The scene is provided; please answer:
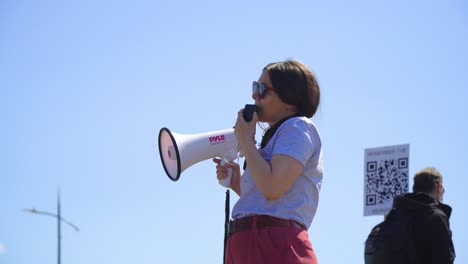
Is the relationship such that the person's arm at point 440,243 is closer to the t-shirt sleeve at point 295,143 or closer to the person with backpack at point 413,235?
the person with backpack at point 413,235

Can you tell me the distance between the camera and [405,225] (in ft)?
19.2

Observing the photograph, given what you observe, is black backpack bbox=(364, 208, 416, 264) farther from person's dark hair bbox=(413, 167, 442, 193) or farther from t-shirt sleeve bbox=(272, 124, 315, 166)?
t-shirt sleeve bbox=(272, 124, 315, 166)

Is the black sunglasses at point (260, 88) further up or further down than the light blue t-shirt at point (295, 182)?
further up

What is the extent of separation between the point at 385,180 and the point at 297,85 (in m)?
2.10

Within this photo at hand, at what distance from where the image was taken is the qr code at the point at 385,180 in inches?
239

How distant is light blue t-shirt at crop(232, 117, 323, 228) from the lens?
4137 millimetres

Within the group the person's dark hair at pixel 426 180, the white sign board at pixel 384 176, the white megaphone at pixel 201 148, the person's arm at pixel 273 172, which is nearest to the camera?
the person's arm at pixel 273 172

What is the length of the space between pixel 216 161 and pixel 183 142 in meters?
0.26

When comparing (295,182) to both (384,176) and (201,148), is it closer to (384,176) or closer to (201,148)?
(201,148)

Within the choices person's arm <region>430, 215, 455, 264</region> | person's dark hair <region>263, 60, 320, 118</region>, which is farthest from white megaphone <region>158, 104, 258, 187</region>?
person's arm <region>430, 215, 455, 264</region>

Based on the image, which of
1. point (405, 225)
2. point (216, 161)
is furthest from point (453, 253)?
point (216, 161)

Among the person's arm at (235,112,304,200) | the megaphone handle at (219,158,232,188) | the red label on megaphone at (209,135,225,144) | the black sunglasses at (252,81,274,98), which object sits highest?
the black sunglasses at (252,81,274,98)

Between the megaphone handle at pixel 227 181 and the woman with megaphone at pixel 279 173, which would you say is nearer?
the woman with megaphone at pixel 279 173

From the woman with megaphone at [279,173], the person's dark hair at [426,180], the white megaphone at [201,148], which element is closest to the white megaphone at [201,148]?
the white megaphone at [201,148]
